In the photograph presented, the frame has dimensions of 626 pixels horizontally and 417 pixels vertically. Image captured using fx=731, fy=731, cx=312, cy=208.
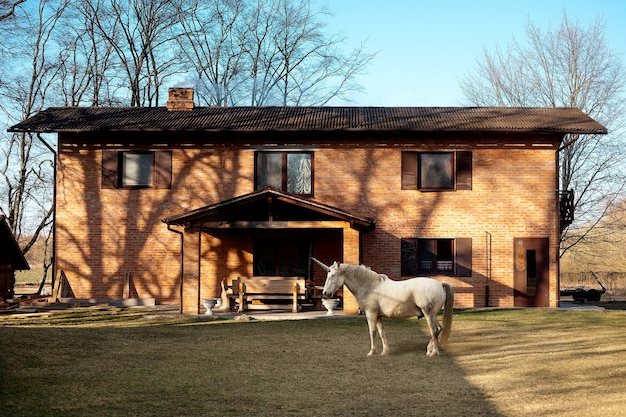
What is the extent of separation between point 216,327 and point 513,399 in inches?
380

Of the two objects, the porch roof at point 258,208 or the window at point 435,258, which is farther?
the window at point 435,258

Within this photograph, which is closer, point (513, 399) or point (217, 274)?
point (513, 399)

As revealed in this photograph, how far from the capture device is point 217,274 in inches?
900

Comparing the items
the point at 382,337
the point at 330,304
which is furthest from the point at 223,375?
the point at 330,304

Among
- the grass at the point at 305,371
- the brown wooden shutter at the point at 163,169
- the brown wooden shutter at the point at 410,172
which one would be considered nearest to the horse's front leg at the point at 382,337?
the grass at the point at 305,371

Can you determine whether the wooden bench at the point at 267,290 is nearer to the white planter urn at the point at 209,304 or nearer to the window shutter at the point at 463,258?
the white planter urn at the point at 209,304

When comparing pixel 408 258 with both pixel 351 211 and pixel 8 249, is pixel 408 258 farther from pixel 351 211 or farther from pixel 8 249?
pixel 8 249

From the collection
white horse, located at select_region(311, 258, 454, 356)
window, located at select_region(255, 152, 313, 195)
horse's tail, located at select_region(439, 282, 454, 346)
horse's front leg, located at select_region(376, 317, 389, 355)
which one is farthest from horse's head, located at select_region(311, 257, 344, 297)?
window, located at select_region(255, 152, 313, 195)

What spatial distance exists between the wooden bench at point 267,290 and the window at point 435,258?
375cm

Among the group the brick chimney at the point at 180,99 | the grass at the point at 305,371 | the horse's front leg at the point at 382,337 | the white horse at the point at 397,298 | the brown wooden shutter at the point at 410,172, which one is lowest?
the grass at the point at 305,371

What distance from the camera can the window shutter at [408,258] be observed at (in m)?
22.6

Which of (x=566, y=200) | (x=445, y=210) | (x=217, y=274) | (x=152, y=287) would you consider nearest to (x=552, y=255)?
(x=566, y=200)

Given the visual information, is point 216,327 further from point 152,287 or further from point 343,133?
point 343,133

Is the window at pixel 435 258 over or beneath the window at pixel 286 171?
beneath
